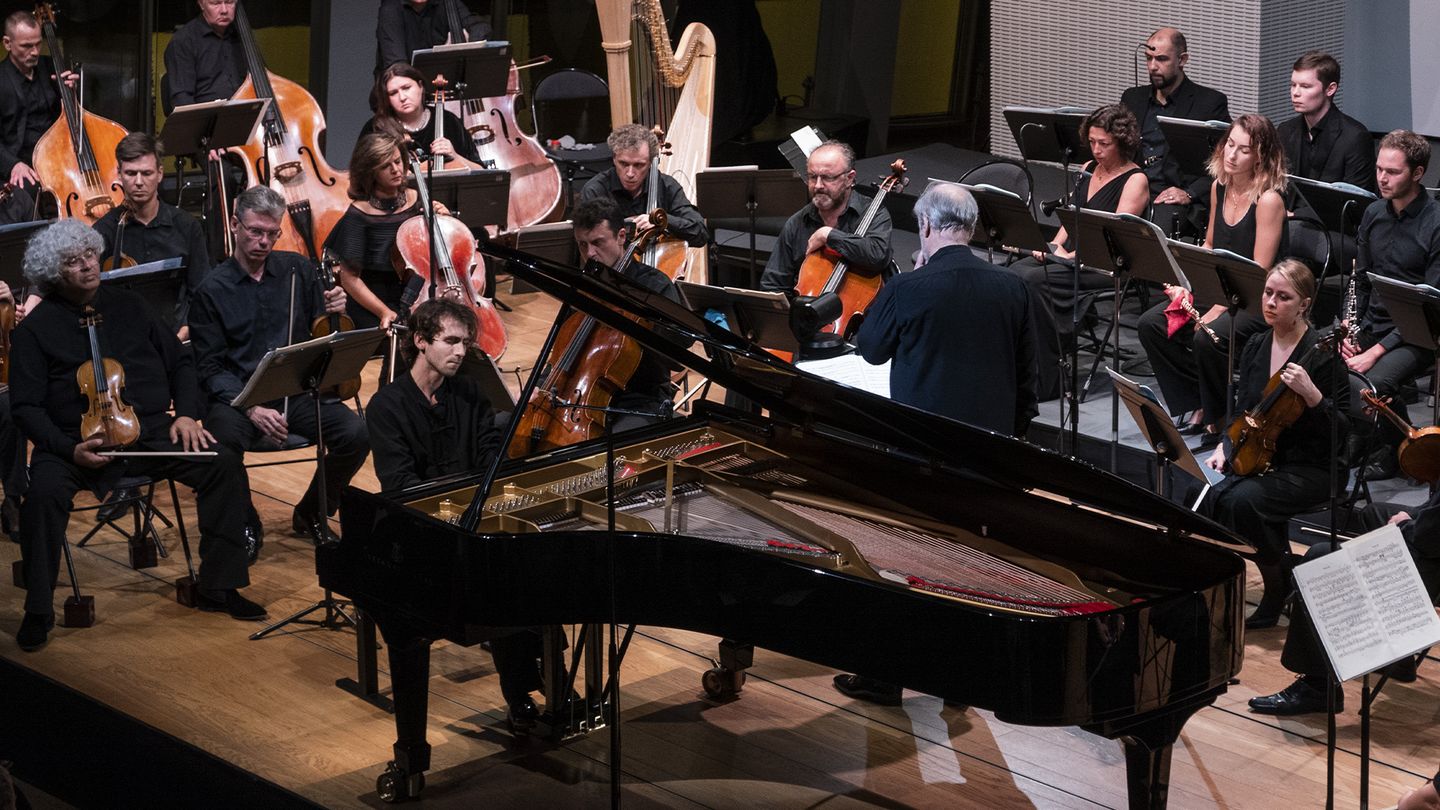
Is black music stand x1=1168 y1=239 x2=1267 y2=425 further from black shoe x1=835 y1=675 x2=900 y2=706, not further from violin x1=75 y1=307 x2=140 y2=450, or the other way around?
violin x1=75 y1=307 x2=140 y2=450

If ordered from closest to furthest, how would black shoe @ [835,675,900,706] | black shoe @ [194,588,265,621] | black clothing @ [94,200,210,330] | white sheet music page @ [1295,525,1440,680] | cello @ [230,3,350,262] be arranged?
white sheet music page @ [1295,525,1440,680] < black shoe @ [835,675,900,706] < black shoe @ [194,588,265,621] < black clothing @ [94,200,210,330] < cello @ [230,3,350,262]

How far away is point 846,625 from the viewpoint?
3475mm

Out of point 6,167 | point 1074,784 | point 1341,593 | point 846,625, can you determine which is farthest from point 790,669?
point 6,167

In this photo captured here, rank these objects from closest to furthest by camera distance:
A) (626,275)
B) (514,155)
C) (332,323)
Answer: (626,275)
(332,323)
(514,155)

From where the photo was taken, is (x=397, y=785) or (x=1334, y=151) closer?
(x=397, y=785)

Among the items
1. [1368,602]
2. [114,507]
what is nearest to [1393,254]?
[1368,602]

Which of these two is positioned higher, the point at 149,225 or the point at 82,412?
the point at 149,225

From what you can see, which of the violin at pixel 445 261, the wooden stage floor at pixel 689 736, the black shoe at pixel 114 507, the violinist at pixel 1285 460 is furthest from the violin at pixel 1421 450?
the black shoe at pixel 114 507

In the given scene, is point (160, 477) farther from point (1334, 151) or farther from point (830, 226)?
point (1334, 151)

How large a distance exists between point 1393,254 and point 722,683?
129 inches

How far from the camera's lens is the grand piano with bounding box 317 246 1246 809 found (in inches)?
131

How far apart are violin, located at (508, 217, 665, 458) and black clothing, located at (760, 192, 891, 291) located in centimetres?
107

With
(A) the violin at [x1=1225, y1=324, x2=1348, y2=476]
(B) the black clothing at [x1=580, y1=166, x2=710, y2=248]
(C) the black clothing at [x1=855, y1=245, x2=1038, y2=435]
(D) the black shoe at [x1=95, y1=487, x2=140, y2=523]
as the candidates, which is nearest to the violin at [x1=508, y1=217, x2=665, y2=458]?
(C) the black clothing at [x1=855, y1=245, x2=1038, y2=435]

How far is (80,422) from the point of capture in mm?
5305
